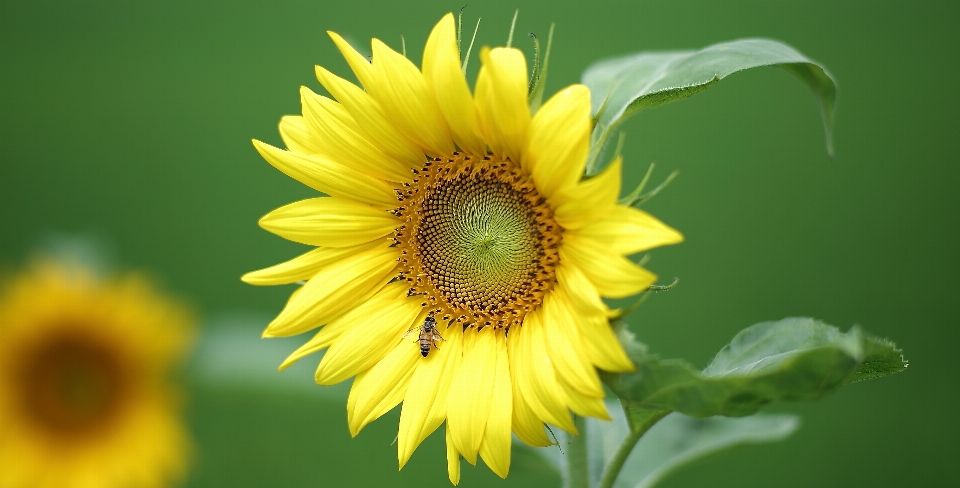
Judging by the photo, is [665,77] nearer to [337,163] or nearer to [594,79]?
[594,79]

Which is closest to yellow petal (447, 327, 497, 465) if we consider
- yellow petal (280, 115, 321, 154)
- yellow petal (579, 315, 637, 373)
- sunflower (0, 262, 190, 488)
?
yellow petal (579, 315, 637, 373)

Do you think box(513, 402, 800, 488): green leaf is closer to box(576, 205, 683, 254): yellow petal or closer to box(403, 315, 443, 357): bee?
box(403, 315, 443, 357): bee

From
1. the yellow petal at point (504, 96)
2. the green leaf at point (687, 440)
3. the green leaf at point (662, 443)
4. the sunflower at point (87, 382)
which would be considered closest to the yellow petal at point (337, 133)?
the yellow petal at point (504, 96)

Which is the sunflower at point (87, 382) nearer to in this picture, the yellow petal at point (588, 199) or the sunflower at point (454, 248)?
the sunflower at point (454, 248)

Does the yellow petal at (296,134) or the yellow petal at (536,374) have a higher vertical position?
the yellow petal at (296,134)

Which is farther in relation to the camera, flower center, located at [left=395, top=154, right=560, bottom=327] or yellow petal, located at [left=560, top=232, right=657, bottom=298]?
flower center, located at [left=395, top=154, right=560, bottom=327]
